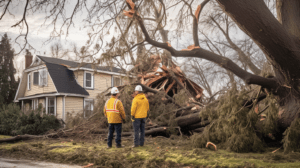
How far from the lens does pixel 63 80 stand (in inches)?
858

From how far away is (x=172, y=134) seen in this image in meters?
9.65

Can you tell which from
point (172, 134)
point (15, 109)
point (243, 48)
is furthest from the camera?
point (243, 48)

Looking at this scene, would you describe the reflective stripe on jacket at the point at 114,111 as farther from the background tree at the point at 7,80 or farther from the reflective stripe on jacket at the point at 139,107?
the background tree at the point at 7,80

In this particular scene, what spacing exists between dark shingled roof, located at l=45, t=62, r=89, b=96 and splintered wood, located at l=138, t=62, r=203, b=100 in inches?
383

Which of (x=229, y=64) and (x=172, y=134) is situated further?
(x=172, y=134)

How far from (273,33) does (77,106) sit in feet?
62.4

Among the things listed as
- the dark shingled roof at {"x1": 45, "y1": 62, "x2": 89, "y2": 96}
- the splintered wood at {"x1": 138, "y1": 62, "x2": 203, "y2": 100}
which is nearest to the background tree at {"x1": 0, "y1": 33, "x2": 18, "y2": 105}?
the dark shingled roof at {"x1": 45, "y1": 62, "x2": 89, "y2": 96}

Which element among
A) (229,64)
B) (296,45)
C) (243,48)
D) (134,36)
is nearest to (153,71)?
(134,36)

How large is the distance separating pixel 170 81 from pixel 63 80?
12.0m

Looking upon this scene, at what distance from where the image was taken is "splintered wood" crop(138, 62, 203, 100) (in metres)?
12.9

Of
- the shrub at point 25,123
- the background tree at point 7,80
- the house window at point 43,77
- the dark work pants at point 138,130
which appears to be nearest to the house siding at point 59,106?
the house window at point 43,77

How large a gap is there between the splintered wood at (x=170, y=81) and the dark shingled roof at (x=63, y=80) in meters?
9.72

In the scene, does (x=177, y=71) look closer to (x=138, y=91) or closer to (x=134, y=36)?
(x=134, y=36)

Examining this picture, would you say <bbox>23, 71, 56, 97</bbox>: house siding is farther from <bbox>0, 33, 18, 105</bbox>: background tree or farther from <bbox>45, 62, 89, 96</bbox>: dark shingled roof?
<bbox>0, 33, 18, 105</bbox>: background tree
